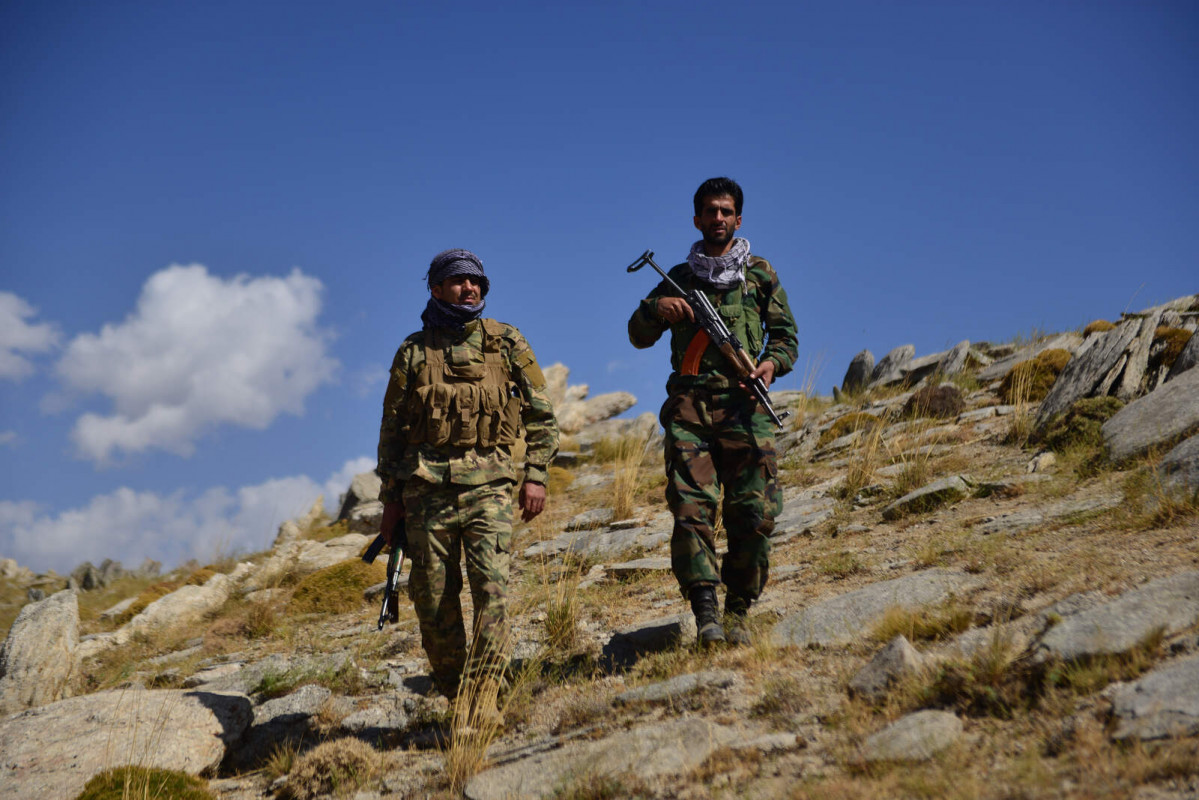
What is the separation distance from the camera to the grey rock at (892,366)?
1446 cm

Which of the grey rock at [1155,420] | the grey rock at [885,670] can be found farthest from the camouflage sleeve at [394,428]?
the grey rock at [1155,420]

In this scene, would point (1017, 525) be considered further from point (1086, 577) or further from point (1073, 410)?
point (1073, 410)

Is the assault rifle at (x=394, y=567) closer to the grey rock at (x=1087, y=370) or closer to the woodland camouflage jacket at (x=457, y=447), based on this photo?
the woodland camouflage jacket at (x=457, y=447)

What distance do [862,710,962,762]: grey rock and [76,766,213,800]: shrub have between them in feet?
9.65

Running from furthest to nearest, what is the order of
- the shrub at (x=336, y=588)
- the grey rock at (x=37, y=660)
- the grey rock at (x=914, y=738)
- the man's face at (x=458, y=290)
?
the shrub at (x=336, y=588) → the grey rock at (x=37, y=660) → the man's face at (x=458, y=290) → the grey rock at (x=914, y=738)

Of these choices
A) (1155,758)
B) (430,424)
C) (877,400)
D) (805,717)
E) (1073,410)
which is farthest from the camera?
(877,400)

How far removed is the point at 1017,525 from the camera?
15.7ft

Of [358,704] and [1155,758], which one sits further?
[358,704]

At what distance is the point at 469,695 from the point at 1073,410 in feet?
19.6

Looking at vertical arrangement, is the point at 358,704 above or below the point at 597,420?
below

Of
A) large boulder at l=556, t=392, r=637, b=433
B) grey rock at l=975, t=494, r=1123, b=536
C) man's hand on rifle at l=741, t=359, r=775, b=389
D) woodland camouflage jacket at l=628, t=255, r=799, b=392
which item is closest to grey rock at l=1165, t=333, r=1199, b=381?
grey rock at l=975, t=494, r=1123, b=536

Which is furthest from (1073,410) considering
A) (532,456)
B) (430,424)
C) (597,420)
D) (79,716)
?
(597,420)

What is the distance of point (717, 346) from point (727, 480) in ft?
2.20

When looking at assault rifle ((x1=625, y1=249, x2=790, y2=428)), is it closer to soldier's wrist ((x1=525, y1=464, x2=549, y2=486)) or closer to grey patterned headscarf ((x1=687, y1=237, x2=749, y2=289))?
grey patterned headscarf ((x1=687, y1=237, x2=749, y2=289))
